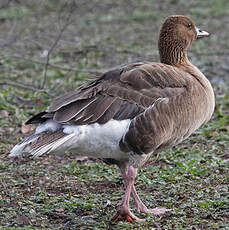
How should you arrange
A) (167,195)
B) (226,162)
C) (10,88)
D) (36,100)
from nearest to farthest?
(167,195), (226,162), (36,100), (10,88)

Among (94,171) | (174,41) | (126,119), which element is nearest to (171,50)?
(174,41)

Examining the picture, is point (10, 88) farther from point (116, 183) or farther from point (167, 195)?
point (167, 195)

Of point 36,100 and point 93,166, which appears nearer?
point 93,166

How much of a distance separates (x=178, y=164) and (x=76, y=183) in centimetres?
136

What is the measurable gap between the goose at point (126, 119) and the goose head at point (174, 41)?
1.82 feet

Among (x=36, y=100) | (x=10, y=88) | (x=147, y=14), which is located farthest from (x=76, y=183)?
Answer: (x=147, y=14)

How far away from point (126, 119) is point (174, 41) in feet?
4.89

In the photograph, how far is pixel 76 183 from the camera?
6168 millimetres

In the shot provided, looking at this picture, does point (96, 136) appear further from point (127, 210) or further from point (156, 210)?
point (156, 210)

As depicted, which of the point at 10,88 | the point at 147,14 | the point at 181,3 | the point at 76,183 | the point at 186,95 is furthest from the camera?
the point at 181,3

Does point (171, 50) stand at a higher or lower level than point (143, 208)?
higher

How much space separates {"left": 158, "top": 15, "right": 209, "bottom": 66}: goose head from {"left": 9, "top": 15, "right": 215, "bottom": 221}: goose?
555 mm

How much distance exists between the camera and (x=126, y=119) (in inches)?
198

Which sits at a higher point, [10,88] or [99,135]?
[99,135]
